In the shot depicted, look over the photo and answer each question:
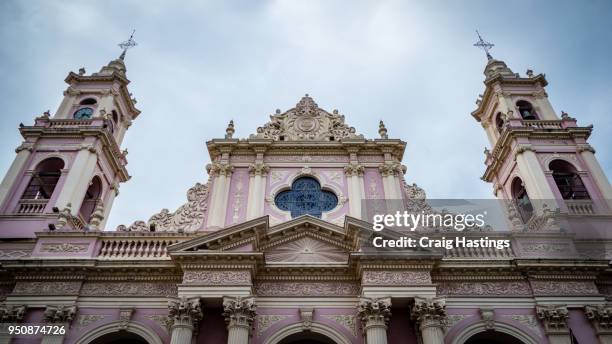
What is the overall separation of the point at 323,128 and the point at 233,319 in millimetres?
9961

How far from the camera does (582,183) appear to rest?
18.8 metres

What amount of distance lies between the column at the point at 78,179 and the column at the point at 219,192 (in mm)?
5084

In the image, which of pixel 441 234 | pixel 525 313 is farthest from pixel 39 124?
pixel 525 313

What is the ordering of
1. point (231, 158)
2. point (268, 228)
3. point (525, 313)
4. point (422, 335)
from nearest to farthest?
point (422, 335) → point (525, 313) → point (268, 228) → point (231, 158)

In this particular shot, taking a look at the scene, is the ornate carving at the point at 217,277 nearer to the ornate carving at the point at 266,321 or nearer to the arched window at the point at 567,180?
the ornate carving at the point at 266,321

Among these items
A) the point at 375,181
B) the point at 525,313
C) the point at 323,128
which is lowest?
the point at 525,313

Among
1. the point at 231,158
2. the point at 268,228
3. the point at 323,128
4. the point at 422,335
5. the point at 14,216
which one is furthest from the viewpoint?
the point at 323,128

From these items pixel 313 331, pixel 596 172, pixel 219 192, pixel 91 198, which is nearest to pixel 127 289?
pixel 219 192

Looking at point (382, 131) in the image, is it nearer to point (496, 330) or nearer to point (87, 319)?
point (496, 330)

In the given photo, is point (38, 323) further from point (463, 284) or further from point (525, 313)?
point (525, 313)

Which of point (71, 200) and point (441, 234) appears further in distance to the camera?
point (71, 200)

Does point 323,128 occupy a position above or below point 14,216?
above

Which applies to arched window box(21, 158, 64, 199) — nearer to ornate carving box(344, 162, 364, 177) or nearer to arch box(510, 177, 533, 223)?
ornate carving box(344, 162, 364, 177)

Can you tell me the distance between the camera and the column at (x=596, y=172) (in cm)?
1806
